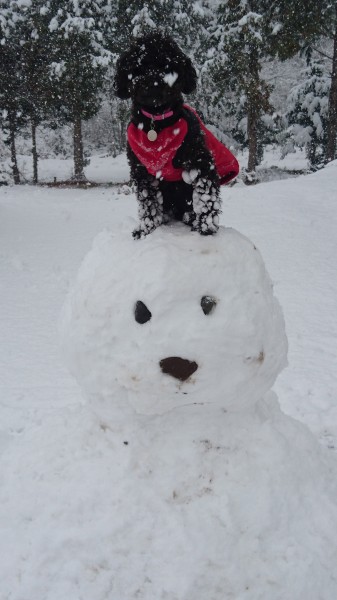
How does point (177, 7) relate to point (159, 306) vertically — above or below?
above

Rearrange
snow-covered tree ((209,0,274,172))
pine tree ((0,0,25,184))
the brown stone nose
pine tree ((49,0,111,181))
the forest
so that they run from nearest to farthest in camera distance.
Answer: the brown stone nose → snow-covered tree ((209,0,274,172)) → the forest → pine tree ((0,0,25,184)) → pine tree ((49,0,111,181))

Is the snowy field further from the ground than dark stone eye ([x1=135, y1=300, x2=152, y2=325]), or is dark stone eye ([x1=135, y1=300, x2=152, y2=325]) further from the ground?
dark stone eye ([x1=135, y1=300, x2=152, y2=325])

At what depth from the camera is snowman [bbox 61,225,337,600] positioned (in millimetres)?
1959

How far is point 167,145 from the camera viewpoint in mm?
2148

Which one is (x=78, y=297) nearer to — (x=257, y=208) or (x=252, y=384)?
(x=252, y=384)

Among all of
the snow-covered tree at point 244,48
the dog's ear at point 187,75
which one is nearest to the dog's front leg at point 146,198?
the dog's ear at point 187,75

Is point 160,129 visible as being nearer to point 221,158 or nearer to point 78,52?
point 221,158

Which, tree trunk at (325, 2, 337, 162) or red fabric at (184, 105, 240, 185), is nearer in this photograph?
→ red fabric at (184, 105, 240, 185)

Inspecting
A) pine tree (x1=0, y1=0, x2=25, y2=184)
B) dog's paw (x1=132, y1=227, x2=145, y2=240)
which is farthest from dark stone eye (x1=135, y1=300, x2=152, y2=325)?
pine tree (x1=0, y1=0, x2=25, y2=184)

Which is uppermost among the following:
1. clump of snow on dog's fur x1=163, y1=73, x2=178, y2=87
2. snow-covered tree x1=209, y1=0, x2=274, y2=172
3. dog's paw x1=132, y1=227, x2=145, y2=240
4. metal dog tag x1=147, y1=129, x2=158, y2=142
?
snow-covered tree x1=209, y1=0, x2=274, y2=172

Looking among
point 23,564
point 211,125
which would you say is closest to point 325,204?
point 211,125

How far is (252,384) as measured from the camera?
211 centimetres

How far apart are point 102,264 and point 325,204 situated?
9848mm

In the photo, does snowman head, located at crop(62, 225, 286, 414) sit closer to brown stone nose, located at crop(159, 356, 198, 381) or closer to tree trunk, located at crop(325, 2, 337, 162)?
brown stone nose, located at crop(159, 356, 198, 381)
